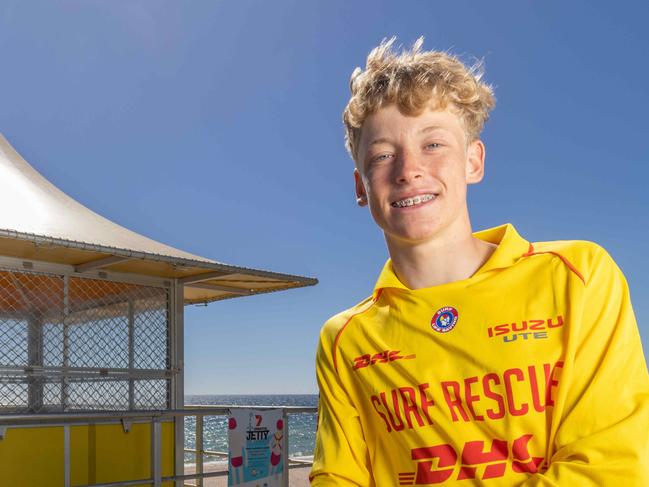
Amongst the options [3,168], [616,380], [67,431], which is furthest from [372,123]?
[3,168]

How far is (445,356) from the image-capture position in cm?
119

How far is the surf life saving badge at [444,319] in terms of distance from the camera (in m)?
1.19

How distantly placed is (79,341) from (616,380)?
6.27 metres

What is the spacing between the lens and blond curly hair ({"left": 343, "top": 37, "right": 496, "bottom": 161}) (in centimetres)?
121

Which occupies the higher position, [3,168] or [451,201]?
[3,168]

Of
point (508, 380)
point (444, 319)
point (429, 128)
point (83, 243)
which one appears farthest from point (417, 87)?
point (83, 243)

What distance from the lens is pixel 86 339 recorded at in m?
6.82

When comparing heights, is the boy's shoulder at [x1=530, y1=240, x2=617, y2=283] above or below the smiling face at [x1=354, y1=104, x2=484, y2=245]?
below

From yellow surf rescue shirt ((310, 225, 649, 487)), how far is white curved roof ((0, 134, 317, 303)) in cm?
491

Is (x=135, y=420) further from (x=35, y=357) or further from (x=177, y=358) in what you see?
(x=35, y=357)

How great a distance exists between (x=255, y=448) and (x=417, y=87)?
223 inches

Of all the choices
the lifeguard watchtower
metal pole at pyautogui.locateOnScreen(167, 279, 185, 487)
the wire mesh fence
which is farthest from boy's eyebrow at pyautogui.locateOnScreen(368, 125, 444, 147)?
metal pole at pyautogui.locateOnScreen(167, 279, 185, 487)

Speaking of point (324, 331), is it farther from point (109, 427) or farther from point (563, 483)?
point (109, 427)

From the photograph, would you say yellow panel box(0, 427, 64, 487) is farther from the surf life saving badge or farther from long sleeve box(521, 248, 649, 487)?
long sleeve box(521, 248, 649, 487)
